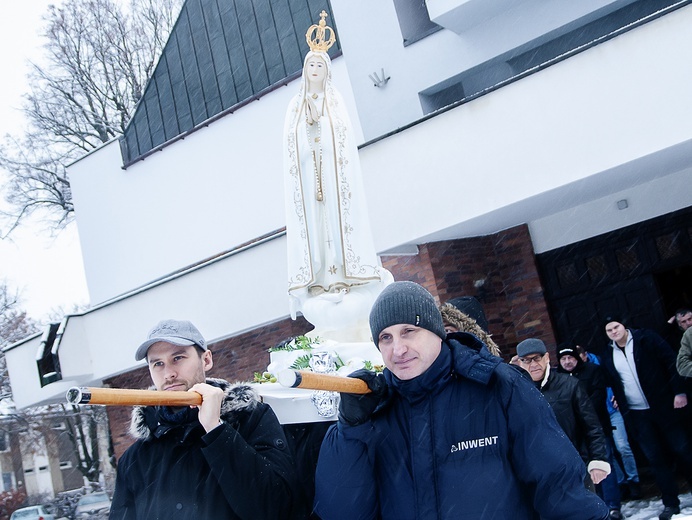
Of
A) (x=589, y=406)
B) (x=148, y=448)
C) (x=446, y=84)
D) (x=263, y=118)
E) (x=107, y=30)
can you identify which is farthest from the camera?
(x=107, y=30)

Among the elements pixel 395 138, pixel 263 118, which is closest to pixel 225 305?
pixel 395 138

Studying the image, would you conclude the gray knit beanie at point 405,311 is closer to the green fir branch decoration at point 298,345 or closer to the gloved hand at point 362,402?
the gloved hand at point 362,402

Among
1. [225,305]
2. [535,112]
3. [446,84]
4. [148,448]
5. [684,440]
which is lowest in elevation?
[684,440]

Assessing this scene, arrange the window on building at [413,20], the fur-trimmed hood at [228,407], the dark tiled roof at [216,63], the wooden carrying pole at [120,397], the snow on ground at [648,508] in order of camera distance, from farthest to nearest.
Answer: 1. the dark tiled roof at [216,63]
2. the window on building at [413,20]
3. the snow on ground at [648,508]
4. the fur-trimmed hood at [228,407]
5. the wooden carrying pole at [120,397]

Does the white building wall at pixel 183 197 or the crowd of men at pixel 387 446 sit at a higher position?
the white building wall at pixel 183 197

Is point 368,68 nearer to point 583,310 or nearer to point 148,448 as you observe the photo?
point 583,310

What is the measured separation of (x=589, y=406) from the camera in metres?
5.40

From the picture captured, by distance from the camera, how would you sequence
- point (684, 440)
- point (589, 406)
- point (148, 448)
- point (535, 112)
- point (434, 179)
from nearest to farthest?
point (148, 448) < point (589, 406) < point (684, 440) < point (535, 112) < point (434, 179)

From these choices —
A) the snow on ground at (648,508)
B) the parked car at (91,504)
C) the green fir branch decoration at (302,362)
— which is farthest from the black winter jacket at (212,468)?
the parked car at (91,504)

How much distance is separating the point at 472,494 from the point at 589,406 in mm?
3548

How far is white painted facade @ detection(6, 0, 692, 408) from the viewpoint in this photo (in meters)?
7.59

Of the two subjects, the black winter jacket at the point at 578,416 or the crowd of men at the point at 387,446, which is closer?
the crowd of men at the point at 387,446

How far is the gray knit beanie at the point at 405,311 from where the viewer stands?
2.32m

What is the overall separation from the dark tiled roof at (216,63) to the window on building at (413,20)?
1.24m
